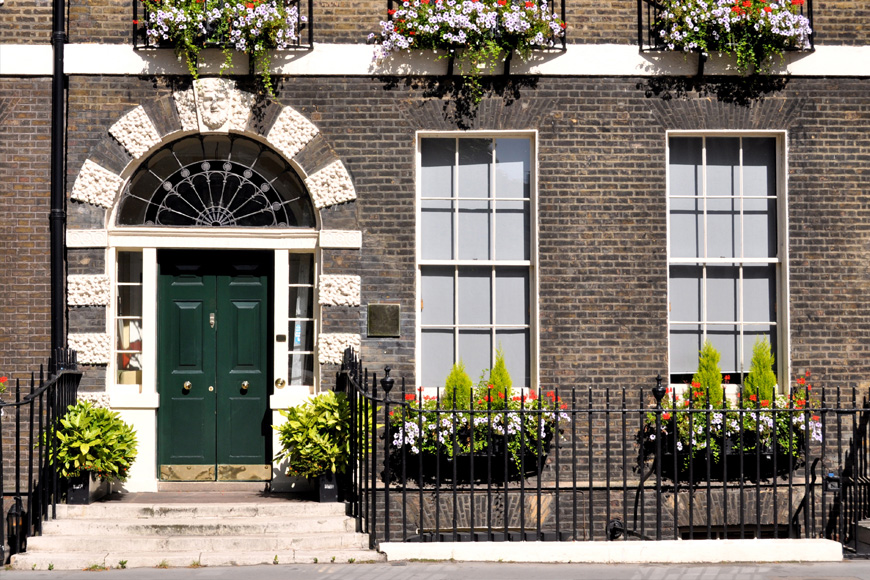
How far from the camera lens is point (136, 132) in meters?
9.42

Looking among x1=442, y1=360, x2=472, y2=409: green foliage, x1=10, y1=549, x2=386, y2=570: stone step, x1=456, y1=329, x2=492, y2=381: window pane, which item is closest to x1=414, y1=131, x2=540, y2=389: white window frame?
x1=456, y1=329, x2=492, y2=381: window pane

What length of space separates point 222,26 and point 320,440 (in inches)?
154

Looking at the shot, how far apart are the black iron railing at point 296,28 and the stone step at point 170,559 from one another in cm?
459

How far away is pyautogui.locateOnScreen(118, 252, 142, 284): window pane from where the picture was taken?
9.70 m

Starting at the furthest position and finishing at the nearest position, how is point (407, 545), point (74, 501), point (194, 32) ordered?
1. point (194, 32)
2. point (74, 501)
3. point (407, 545)

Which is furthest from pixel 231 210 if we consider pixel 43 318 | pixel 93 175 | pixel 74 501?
pixel 74 501

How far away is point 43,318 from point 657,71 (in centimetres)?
624

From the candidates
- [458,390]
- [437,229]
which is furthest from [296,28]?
[458,390]

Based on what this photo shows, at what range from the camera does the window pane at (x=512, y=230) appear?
9.82 meters

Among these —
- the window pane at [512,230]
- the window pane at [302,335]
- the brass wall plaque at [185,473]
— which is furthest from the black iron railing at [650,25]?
the brass wall plaque at [185,473]

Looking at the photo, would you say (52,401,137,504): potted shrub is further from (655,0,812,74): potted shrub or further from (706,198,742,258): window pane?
(655,0,812,74): potted shrub

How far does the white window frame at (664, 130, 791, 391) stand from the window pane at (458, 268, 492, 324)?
173 centimetres

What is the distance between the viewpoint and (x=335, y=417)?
346 inches

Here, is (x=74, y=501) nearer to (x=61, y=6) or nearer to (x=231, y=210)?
(x=231, y=210)
